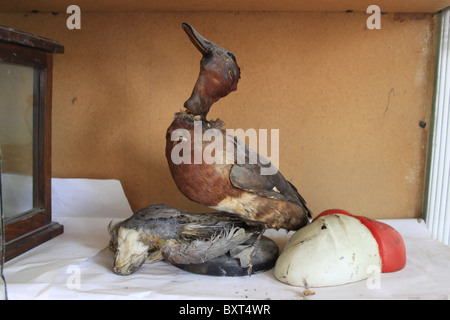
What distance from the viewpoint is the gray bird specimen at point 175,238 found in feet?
3.43

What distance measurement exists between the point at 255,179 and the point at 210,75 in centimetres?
32

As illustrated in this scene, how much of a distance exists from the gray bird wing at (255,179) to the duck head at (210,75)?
129mm

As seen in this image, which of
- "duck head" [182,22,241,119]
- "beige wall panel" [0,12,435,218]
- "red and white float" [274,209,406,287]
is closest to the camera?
"red and white float" [274,209,406,287]

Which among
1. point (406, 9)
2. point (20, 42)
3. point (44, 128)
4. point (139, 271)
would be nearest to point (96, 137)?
point (44, 128)

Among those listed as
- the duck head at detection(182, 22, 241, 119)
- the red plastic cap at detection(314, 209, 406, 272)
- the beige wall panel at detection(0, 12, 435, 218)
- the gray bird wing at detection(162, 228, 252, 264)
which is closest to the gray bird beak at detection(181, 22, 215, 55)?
the duck head at detection(182, 22, 241, 119)

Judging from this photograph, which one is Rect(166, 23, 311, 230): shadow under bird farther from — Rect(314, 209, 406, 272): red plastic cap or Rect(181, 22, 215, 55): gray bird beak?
Rect(314, 209, 406, 272): red plastic cap

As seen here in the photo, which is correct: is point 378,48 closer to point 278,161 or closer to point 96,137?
point 278,161

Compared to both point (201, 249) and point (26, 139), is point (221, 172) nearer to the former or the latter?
point (201, 249)

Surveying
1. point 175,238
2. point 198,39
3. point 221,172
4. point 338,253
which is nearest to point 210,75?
point 198,39

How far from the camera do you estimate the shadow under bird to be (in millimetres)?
1047

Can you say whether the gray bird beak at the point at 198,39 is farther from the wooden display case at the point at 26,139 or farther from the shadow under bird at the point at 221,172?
the wooden display case at the point at 26,139

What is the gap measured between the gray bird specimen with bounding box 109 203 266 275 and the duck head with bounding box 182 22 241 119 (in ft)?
1.04

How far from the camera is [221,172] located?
105cm

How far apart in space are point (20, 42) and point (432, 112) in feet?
4.77
